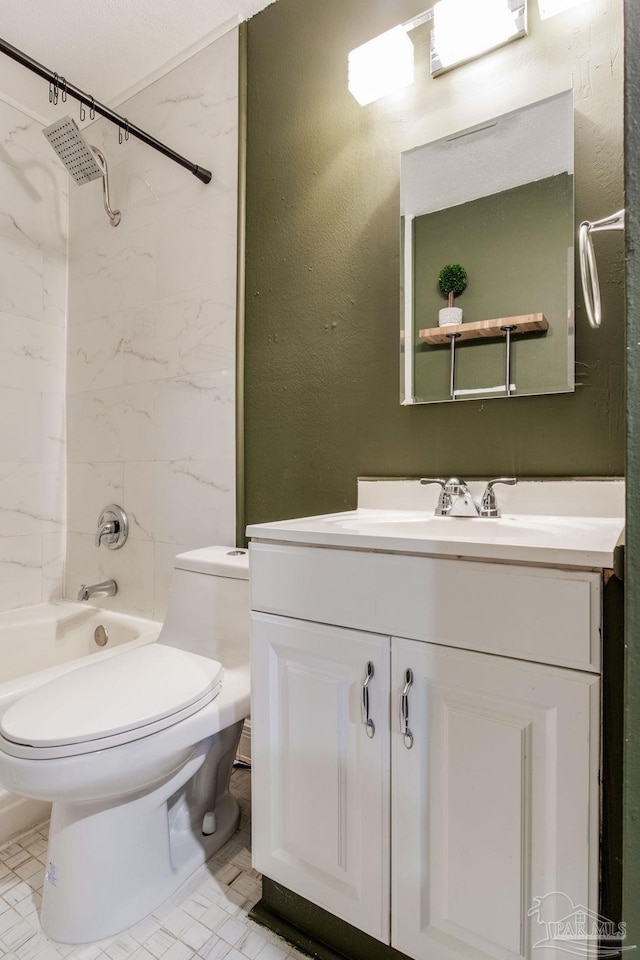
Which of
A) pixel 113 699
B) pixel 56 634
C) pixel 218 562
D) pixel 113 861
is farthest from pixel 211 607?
pixel 56 634

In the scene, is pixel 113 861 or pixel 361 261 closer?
pixel 113 861

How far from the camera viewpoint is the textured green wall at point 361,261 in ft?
3.72

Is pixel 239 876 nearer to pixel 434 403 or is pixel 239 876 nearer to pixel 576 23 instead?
pixel 434 403

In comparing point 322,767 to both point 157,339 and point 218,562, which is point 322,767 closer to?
point 218,562

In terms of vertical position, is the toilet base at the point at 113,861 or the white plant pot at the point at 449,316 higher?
the white plant pot at the point at 449,316

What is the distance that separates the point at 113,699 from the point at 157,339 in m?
1.29

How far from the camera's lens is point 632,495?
49 cm

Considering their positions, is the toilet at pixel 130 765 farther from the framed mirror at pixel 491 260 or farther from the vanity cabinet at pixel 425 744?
the framed mirror at pixel 491 260

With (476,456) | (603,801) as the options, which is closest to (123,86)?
(476,456)

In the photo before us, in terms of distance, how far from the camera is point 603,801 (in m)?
0.75

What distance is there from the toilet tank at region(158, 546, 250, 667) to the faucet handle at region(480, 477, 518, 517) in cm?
65

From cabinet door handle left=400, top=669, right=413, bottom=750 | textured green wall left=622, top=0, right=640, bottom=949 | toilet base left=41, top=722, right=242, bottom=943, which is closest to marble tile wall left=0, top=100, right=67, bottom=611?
toilet base left=41, top=722, right=242, bottom=943

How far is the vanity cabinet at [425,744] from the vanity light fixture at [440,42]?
50.6 inches

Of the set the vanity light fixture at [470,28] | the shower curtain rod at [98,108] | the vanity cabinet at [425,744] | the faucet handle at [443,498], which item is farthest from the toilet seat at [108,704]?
the vanity light fixture at [470,28]
